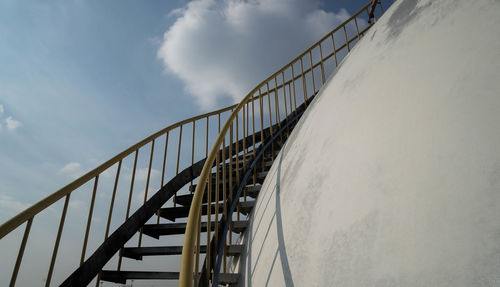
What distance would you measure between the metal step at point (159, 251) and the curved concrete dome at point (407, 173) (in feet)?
1.48

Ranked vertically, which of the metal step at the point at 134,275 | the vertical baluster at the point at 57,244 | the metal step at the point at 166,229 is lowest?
the metal step at the point at 134,275

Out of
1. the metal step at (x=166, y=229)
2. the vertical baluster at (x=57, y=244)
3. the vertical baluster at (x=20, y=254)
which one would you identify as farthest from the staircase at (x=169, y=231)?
the vertical baluster at (x=20, y=254)

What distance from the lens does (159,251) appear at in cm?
305

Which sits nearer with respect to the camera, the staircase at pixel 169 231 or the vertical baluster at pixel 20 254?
the vertical baluster at pixel 20 254

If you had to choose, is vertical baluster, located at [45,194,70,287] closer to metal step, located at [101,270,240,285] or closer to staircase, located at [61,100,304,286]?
staircase, located at [61,100,304,286]

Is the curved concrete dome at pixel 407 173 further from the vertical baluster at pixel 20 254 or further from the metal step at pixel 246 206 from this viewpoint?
the vertical baluster at pixel 20 254

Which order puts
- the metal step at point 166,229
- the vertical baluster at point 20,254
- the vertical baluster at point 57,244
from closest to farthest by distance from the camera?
the vertical baluster at point 20,254, the vertical baluster at point 57,244, the metal step at point 166,229

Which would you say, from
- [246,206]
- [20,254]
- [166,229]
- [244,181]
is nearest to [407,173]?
[246,206]

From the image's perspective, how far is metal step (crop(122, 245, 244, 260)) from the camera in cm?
284

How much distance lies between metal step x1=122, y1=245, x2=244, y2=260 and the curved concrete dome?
0.45 meters

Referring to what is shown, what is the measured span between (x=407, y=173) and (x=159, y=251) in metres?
2.63

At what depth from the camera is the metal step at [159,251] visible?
2.84 m

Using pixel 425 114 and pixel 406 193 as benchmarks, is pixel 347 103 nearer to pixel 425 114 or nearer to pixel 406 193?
pixel 425 114

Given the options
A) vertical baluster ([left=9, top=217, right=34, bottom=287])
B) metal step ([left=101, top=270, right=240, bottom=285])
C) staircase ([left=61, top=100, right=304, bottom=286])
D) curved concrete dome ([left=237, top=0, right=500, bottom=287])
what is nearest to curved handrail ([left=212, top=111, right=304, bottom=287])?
staircase ([left=61, top=100, right=304, bottom=286])
